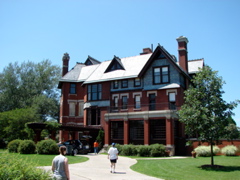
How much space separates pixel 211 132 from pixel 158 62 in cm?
1758

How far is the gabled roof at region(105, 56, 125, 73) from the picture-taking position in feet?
126

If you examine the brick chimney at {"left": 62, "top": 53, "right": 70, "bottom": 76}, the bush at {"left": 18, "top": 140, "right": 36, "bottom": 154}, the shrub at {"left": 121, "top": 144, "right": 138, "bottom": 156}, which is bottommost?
the shrub at {"left": 121, "top": 144, "right": 138, "bottom": 156}

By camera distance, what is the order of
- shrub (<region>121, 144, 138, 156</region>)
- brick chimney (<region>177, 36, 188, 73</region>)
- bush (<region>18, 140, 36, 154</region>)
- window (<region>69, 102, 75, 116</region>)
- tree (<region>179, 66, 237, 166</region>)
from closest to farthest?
tree (<region>179, 66, 237, 166</region>)
bush (<region>18, 140, 36, 154</region>)
shrub (<region>121, 144, 138, 156</region>)
brick chimney (<region>177, 36, 188, 73</region>)
window (<region>69, 102, 75, 116</region>)

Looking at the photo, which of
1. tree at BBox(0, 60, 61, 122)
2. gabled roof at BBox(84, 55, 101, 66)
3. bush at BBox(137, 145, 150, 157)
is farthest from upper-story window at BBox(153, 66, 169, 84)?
tree at BBox(0, 60, 61, 122)

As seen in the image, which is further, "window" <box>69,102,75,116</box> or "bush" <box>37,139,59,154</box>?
"window" <box>69,102,75,116</box>

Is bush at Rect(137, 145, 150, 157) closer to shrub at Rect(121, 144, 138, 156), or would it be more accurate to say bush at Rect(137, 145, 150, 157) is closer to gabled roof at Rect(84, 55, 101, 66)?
shrub at Rect(121, 144, 138, 156)

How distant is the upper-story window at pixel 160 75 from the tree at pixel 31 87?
89.0ft

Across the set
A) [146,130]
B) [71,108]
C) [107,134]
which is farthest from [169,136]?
[71,108]

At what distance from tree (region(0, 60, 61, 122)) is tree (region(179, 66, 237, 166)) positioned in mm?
38808

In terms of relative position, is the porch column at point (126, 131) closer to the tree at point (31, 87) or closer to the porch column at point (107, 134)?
the porch column at point (107, 134)

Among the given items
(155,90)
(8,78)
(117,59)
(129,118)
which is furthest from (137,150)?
(8,78)

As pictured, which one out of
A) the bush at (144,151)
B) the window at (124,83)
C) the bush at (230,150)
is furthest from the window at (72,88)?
the bush at (230,150)

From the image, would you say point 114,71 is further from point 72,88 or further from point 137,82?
point 72,88

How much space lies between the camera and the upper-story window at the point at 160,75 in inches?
1339
